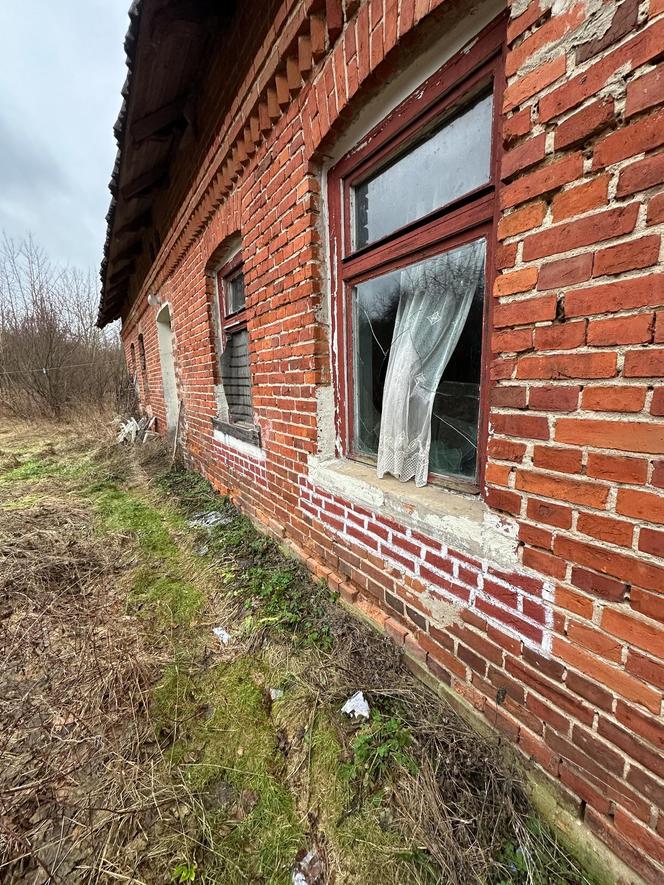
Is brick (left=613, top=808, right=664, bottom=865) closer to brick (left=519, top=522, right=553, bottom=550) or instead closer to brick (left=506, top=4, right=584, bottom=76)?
brick (left=519, top=522, right=553, bottom=550)

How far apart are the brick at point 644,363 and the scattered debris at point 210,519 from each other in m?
3.37

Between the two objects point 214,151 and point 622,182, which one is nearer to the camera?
point 622,182

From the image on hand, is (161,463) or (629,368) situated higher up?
(629,368)

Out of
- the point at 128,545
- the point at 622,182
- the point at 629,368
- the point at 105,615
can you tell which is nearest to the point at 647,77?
the point at 622,182

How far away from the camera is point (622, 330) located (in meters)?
0.93

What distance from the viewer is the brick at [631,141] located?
839mm

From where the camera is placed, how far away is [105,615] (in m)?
2.44

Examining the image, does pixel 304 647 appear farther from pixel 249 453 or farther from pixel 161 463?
pixel 161 463

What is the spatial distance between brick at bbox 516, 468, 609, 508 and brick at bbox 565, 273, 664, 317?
48 cm

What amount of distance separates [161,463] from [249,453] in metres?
3.67

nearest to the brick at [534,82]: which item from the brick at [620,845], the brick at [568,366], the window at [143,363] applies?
the brick at [568,366]

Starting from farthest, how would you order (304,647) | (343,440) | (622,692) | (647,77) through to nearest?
(343,440), (304,647), (622,692), (647,77)

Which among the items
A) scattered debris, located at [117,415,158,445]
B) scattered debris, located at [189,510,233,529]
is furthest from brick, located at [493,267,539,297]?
scattered debris, located at [117,415,158,445]

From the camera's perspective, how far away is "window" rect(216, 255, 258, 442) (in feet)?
11.5
